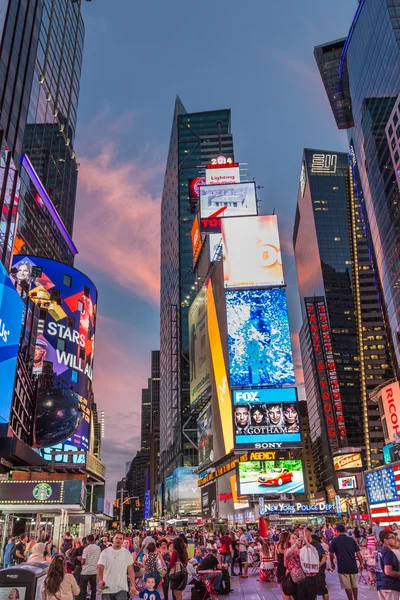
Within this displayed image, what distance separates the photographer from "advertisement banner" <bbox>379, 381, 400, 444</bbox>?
58406mm

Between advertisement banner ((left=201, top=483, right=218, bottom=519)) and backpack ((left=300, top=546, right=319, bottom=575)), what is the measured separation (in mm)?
61724

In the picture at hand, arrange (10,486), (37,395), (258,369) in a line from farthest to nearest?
1. (258,369)
2. (37,395)
3. (10,486)

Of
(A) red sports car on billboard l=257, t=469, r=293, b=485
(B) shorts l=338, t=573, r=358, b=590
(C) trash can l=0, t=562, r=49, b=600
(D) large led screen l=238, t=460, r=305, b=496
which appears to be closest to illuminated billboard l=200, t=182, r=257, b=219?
(D) large led screen l=238, t=460, r=305, b=496

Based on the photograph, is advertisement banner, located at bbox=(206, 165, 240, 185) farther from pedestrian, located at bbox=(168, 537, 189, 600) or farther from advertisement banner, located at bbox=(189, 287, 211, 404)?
pedestrian, located at bbox=(168, 537, 189, 600)

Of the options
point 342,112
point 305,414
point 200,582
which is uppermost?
point 342,112

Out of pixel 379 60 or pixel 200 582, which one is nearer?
pixel 200 582

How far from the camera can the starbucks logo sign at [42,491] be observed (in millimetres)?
22234

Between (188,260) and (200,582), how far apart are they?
10582cm

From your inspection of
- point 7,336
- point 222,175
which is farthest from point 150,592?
point 222,175

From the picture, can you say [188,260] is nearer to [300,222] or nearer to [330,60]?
[330,60]

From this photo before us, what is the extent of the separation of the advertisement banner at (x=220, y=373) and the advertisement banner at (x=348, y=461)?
54.8 metres

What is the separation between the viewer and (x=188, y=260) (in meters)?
117

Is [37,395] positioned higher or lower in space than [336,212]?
lower

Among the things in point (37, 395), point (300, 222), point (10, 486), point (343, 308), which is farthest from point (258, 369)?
point (300, 222)
